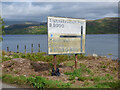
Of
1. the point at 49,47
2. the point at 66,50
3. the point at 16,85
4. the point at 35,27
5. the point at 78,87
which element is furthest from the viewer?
the point at 35,27

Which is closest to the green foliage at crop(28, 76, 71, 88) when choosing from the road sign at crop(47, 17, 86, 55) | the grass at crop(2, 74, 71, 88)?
the grass at crop(2, 74, 71, 88)

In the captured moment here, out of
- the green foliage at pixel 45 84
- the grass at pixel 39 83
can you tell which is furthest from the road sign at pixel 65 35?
the green foliage at pixel 45 84

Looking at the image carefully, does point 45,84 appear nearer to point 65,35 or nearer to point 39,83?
point 39,83

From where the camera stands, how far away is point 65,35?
39.1 ft

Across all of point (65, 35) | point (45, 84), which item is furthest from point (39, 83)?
point (65, 35)

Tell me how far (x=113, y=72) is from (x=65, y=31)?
13.3 feet

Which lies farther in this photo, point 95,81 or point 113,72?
point 113,72

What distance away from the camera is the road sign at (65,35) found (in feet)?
37.2

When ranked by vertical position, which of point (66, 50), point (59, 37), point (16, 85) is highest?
point (59, 37)

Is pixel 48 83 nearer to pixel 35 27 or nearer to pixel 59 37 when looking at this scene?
pixel 59 37

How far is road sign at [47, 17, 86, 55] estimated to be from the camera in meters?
11.3

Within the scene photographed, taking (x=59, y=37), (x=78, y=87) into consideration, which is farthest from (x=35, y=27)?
(x=78, y=87)

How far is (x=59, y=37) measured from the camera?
38.1 feet

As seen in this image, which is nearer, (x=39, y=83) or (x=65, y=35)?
(x=39, y=83)
